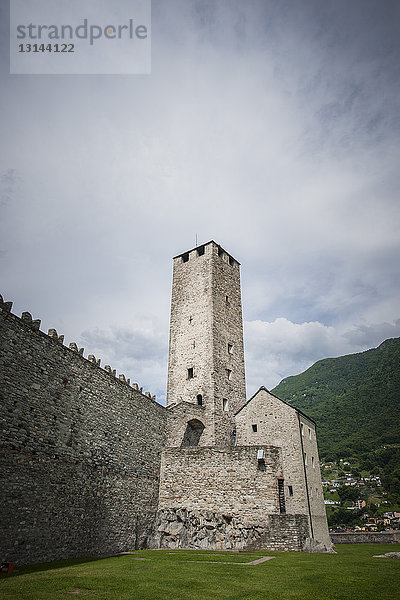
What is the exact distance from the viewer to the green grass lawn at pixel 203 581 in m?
7.96

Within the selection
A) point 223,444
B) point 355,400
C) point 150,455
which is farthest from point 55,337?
point 355,400

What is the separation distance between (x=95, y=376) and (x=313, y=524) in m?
15.3

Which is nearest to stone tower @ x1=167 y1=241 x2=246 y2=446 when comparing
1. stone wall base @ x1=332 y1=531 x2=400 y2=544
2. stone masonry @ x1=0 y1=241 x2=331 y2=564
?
stone masonry @ x1=0 y1=241 x2=331 y2=564

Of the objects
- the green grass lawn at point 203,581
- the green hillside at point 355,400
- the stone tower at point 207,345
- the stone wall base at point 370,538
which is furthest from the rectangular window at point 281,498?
the green hillside at point 355,400

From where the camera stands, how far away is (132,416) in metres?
20.2

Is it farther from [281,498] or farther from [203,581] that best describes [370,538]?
[203,581]

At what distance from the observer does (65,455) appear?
15102mm

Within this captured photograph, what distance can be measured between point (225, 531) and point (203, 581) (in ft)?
31.6

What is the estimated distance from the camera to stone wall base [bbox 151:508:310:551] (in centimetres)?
1695

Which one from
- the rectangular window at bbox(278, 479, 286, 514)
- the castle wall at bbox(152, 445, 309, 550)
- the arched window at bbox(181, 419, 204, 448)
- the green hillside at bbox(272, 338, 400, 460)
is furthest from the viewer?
the green hillside at bbox(272, 338, 400, 460)

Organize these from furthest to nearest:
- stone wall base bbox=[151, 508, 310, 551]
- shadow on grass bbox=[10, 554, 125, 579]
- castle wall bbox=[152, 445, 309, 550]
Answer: castle wall bbox=[152, 445, 309, 550] → stone wall base bbox=[151, 508, 310, 551] → shadow on grass bbox=[10, 554, 125, 579]

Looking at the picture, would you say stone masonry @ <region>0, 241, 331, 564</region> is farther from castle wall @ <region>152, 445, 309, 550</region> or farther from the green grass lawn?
the green grass lawn

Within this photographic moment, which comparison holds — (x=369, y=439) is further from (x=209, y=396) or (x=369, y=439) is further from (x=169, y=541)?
(x=169, y=541)

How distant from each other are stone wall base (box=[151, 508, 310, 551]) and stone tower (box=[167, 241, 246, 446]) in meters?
4.81
